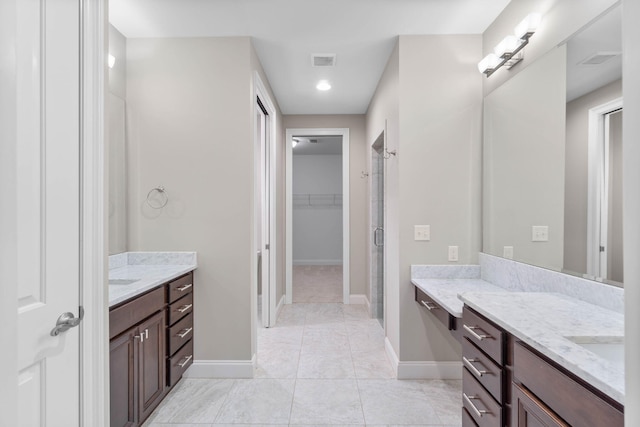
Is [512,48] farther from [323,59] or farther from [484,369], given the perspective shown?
[484,369]

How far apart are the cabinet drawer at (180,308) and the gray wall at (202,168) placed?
0.32 ft

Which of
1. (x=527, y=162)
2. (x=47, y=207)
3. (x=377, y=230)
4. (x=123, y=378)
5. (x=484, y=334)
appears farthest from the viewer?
(x=377, y=230)

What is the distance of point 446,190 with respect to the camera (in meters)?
2.47

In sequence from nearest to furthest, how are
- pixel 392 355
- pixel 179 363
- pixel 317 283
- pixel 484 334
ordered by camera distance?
pixel 484 334, pixel 179 363, pixel 392 355, pixel 317 283

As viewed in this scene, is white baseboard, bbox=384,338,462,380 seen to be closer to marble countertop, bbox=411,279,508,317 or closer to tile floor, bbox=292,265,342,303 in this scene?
marble countertop, bbox=411,279,508,317

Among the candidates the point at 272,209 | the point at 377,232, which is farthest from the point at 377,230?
the point at 272,209

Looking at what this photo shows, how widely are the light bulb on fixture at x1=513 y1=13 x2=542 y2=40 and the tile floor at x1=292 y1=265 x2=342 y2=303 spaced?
146 inches

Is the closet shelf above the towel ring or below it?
above

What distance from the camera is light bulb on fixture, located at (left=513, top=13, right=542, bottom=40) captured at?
1.89m

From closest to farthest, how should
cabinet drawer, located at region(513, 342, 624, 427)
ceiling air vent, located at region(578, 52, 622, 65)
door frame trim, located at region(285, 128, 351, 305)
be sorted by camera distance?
1. cabinet drawer, located at region(513, 342, 624, 427)
2. ceiling air vent, located at region(578, 52, 622, 65)
3. door frame trim, located at region(285, 128, 351, 305)

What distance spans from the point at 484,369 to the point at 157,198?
2333 mm

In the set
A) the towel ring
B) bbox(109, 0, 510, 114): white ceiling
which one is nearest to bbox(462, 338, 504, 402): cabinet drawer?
bbox(109, 0, 510, 114): white ceiling

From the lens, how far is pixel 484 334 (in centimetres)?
140

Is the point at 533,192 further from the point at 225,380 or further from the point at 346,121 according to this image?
the point at 346,121
